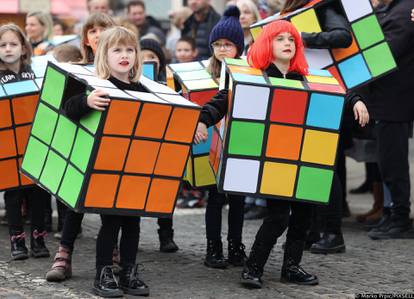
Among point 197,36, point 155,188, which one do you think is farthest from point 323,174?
point 197,36

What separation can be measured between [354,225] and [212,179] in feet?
7.94

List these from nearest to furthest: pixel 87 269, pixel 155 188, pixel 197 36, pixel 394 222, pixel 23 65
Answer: pixel 155 188, pixel 87 269, pixel 23 65, pixel 394 222, pixel 197 36

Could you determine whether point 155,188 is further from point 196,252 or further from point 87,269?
point 196,252

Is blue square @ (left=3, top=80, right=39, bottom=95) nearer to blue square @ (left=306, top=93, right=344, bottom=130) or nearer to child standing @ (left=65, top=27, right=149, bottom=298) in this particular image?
child standing @ (left=65, top=27, right=149, bottom=298)

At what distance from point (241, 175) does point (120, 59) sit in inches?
41.4

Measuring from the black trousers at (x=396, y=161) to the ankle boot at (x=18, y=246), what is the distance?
3.11 metres

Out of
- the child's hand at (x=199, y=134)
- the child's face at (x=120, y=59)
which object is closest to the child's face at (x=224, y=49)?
the child's hand at (x=199, y=134)

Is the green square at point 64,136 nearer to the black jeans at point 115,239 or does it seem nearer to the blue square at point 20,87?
the black jeans at point 115,239

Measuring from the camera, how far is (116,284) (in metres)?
6.14

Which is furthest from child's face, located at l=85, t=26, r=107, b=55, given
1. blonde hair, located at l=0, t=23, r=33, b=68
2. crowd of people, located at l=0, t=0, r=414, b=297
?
blonde hair, located at l=0, t=23, r=33, b=68

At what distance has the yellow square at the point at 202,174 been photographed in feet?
23.5

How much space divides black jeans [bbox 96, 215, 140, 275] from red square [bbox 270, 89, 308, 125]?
111 cm

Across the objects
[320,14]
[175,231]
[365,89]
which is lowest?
[175,231]

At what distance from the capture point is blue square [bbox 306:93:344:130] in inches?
244
